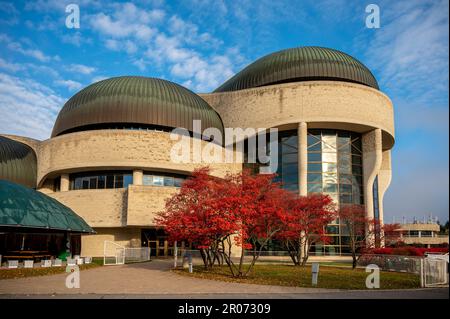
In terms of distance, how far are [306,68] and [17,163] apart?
35.2m

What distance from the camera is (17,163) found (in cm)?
4703

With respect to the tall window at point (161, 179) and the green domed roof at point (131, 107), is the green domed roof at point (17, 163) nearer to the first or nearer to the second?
the green domed roof at point (131, 107)

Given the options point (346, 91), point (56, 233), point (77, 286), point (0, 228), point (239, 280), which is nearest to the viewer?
point (77, 286)

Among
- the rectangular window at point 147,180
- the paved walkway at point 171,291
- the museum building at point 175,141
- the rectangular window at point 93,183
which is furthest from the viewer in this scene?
the rectangular window at point 93,183

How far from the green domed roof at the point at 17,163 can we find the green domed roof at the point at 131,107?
415 cm

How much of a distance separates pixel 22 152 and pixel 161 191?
747 inches

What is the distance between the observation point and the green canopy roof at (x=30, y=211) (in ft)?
84.3

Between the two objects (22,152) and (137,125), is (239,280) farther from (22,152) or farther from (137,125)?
(22,152)

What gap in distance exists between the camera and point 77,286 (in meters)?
16.8

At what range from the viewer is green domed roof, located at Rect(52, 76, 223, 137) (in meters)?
45.1

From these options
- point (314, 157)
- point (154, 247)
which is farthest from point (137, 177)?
point (314, 157)

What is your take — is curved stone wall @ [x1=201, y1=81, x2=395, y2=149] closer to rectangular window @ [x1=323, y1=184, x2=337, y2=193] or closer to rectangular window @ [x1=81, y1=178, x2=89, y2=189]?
rectangular window @ [x1=323, y1=184, x2=337, y2=193]

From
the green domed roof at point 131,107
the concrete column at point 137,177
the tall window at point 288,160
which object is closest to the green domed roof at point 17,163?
the green domed roof at point 131,107
